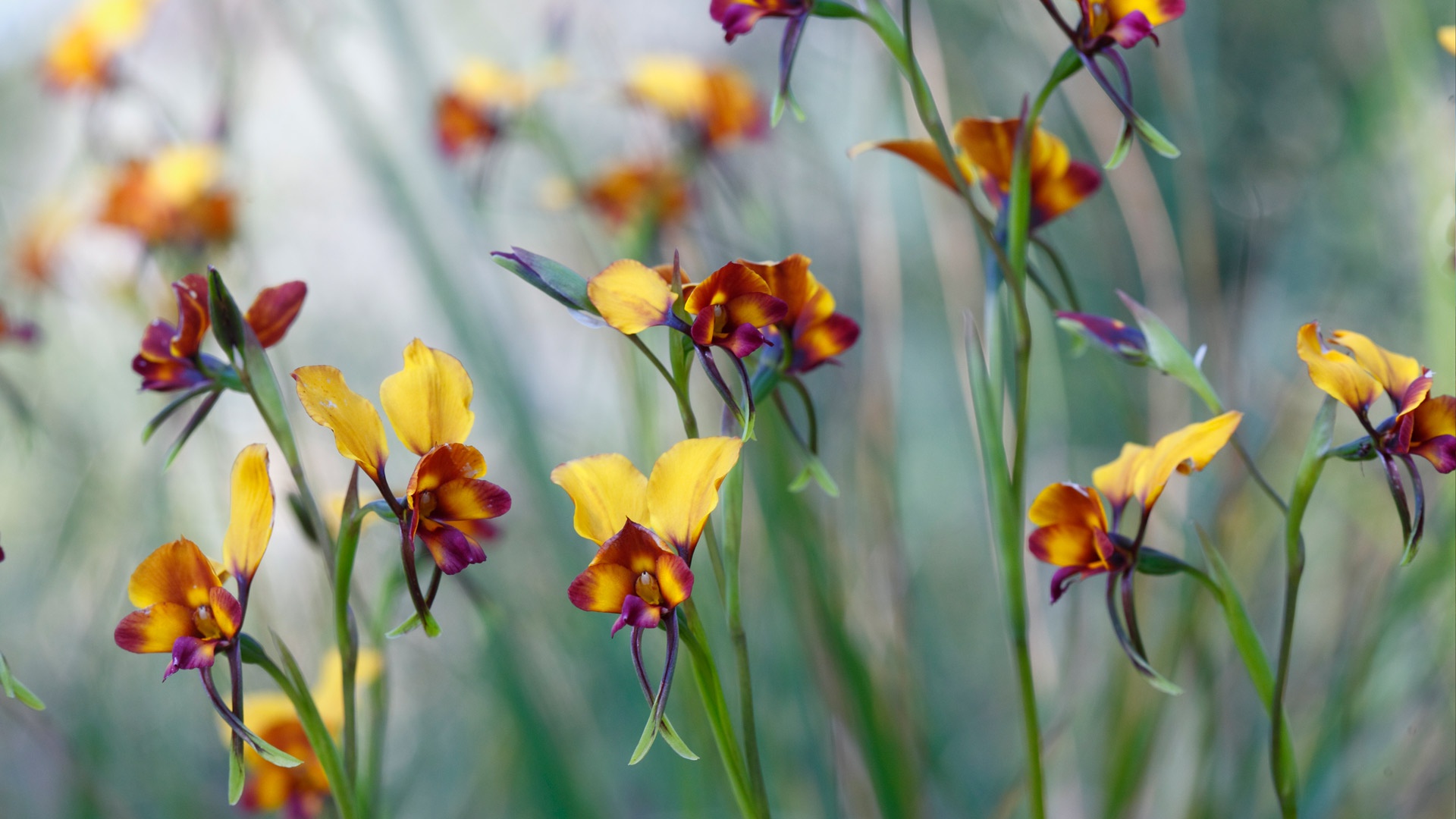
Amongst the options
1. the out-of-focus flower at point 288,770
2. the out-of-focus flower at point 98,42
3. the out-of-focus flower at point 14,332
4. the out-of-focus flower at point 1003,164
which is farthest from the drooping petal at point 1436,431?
the out-of-focus flower at point 98,42

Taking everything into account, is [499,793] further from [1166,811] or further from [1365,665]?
[1365,665]

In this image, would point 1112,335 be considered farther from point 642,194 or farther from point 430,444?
point 642,194

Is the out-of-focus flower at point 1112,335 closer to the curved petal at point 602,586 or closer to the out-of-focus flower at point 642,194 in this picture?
the curved petal at point 602,586

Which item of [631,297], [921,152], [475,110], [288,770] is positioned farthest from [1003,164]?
[475,110]

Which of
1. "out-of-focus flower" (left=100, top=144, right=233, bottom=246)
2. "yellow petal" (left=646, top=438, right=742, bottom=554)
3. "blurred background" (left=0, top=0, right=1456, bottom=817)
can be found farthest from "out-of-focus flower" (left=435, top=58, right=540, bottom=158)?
"yellow petal" (left=646, top=438, right=742, bottom=554)

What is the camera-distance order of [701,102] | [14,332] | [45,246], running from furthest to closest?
[45,246] < [701,102] < [14,332]

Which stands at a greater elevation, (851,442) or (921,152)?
(921,152)

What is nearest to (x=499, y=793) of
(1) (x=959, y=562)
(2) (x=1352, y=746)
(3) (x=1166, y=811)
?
(3) (x=1166, y=811)
